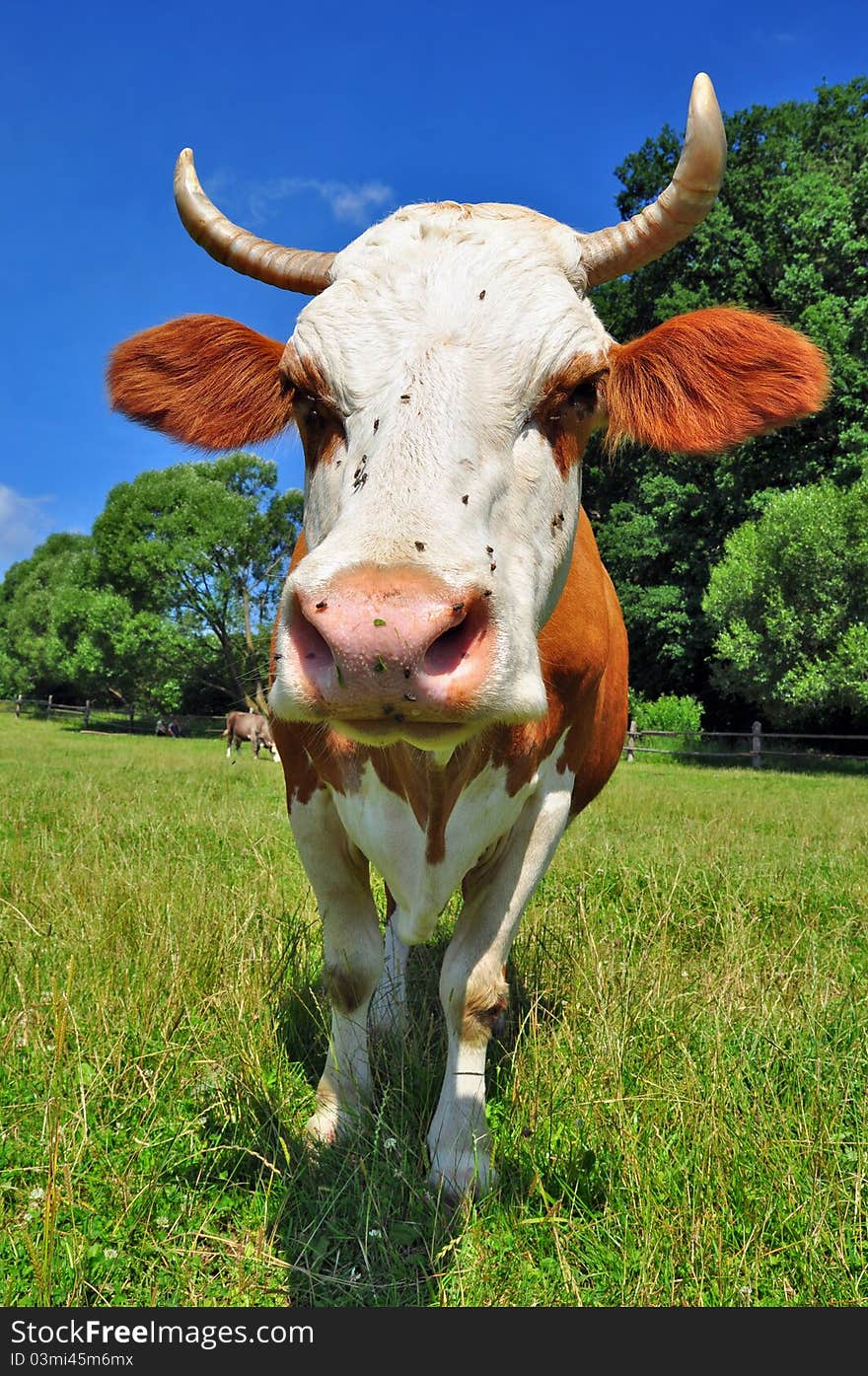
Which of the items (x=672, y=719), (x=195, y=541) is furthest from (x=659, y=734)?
(x=195, y=541)

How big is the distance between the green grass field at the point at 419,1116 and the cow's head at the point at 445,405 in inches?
53.0

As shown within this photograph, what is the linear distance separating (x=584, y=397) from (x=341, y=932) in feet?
5.96

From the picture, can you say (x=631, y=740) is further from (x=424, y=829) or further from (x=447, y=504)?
(x=447, y=504)

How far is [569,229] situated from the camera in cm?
245

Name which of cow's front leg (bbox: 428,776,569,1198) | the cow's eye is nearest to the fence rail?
cow's front leg (bbox: 428,776,569,1198)

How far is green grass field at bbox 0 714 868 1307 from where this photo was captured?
6.60 feet

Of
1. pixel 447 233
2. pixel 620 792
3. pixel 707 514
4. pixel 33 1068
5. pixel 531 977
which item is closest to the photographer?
pixel 447 233

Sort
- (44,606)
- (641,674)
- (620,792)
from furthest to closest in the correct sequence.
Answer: (44,606), (641,674), (620,792)

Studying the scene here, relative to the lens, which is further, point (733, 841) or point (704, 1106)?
point (733, 841)

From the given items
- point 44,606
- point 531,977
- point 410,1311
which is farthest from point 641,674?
point 44,606

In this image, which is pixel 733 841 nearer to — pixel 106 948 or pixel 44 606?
pixel 106 948

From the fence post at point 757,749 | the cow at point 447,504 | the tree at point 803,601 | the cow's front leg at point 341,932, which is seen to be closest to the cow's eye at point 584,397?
the cow at point 447,504

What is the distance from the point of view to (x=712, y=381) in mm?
2537

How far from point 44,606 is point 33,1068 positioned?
2488 inches
